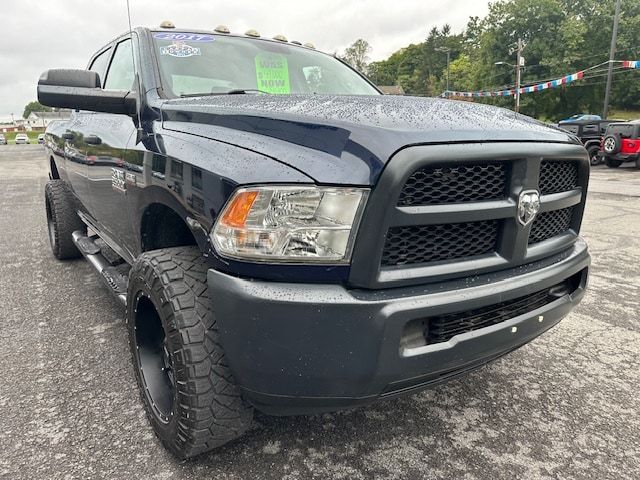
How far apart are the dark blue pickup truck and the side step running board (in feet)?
1.64

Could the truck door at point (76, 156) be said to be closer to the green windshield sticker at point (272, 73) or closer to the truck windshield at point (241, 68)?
the truck windshield at point (241, 68)

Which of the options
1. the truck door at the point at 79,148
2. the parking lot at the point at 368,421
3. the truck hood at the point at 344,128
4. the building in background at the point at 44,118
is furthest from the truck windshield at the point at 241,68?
the building in background at the point at 44,118

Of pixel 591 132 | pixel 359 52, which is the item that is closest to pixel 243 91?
pixel 591 132

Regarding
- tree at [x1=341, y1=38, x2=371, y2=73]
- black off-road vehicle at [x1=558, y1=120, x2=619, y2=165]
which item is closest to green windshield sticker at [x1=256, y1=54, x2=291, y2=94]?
black off-road vehicle at [x1=558, y1=120, x2=619, y2=165]

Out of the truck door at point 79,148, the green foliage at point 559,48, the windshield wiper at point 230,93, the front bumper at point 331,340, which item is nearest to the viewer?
the front bumper at point 331,340

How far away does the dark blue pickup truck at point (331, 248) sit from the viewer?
1.38 m

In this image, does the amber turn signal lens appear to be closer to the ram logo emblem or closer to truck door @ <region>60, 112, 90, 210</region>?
the ram logo emblem

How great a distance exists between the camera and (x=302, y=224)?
1.38 m

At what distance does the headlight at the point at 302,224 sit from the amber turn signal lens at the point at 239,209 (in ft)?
0.03

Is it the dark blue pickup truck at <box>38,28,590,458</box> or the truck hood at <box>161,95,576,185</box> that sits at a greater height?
the truck hood at <box>161,95,576,185</box>

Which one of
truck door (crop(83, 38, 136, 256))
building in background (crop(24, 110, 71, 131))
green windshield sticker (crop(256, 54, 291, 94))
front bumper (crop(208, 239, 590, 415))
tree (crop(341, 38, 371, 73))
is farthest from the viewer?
tree (crop(341, 38, 371, 73))

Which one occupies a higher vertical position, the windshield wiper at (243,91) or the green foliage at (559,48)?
the green foliage at (559,48)

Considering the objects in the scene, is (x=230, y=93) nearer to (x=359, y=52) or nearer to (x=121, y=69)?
(x=121, y=69)

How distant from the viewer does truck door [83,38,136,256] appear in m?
2.41
